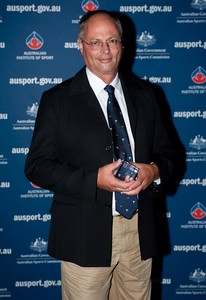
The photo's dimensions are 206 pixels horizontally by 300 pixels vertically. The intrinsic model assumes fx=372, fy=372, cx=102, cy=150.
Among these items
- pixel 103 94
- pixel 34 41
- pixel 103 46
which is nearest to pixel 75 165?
pixel 103 94

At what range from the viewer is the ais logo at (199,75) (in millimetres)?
2969

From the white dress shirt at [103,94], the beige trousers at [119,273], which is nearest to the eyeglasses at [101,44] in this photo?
the white dress shirt at [103,94]

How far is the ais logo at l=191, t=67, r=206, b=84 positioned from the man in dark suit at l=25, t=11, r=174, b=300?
128 centimetres

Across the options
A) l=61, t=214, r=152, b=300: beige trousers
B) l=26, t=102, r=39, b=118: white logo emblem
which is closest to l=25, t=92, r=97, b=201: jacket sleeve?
l=61, t=214, r=152, b=300: beige trousers

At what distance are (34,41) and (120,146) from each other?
1.55 m

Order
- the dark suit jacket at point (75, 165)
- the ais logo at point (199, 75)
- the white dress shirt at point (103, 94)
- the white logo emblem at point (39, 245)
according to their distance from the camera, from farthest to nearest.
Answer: the white logo emblem at point (39, 245) → the ais logo at point (199, 75) → the white dress shirt at point (103, 94) → the dark suit jacket at point (75, 165)

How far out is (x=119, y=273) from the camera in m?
1.91

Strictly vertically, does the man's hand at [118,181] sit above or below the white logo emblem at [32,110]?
below

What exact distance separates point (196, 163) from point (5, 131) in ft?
5.15

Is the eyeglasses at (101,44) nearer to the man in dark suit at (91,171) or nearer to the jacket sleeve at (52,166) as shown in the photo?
the man in dark suit at (91,171)

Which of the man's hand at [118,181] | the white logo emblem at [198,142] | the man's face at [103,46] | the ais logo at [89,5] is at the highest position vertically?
the ais logo at [89,5]

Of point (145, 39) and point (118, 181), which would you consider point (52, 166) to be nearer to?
point (118, 181)

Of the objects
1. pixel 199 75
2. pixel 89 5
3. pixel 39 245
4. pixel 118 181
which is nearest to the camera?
pixel 118 181

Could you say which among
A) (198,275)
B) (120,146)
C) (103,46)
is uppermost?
(103,46)
